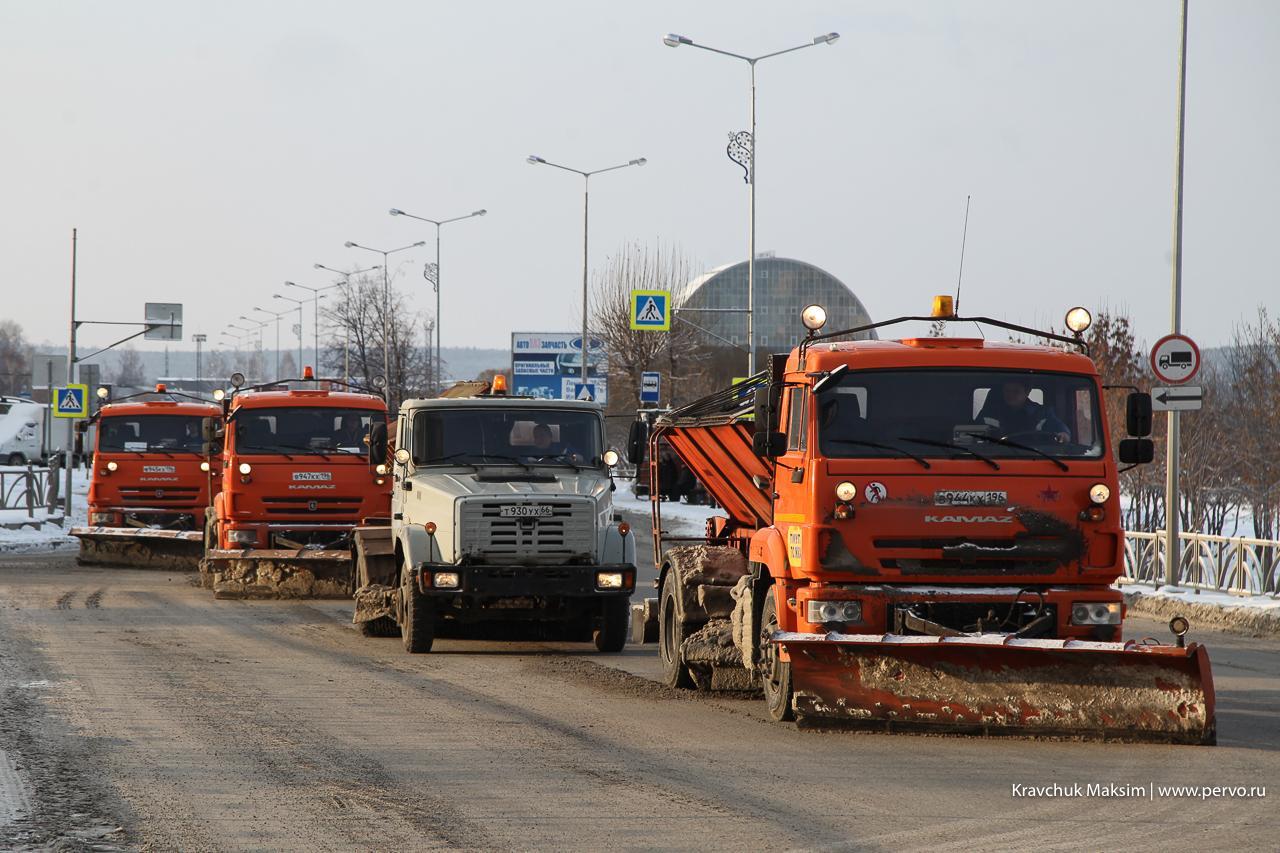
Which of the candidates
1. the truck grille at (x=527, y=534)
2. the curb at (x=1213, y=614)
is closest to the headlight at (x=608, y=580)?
the truck grille at (x=527, y=534)

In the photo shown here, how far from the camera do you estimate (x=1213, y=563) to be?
20.0 meters

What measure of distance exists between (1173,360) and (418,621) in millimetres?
9771

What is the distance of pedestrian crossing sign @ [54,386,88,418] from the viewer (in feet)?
116

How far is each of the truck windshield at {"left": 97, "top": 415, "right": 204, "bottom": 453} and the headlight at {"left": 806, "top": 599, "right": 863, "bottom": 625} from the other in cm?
1848

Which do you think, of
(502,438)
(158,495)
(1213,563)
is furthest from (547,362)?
(502,438)

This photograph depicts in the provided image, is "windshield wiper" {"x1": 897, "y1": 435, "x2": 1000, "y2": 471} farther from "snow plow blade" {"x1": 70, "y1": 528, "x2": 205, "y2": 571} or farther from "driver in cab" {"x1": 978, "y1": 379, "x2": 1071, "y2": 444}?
"snow plow blade" {"x1": 70, "y1": 528, "x2": 205, "y2": 571}

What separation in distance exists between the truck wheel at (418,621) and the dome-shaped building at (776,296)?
84833 millimetres

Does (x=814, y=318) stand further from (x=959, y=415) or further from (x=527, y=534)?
(x=527, y=534)

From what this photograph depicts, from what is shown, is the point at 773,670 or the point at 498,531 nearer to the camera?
the point at 773,670

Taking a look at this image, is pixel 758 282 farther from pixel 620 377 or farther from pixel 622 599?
pixel 622 599

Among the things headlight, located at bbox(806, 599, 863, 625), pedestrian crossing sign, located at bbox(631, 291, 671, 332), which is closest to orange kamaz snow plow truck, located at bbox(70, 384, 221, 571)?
pedestrian crossing sign, located at bbox(631, 291, 671, 332)

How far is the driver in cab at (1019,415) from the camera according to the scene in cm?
1066

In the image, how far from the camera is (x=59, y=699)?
38.7 ft

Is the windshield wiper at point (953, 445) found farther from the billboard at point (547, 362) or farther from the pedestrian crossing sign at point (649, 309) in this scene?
the billboard at point (547, 362)
